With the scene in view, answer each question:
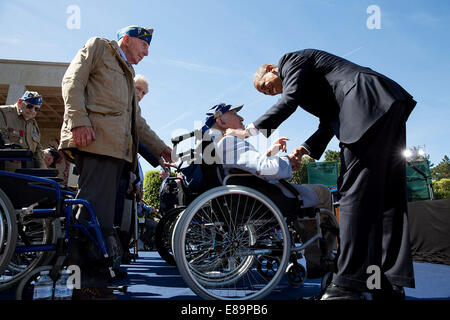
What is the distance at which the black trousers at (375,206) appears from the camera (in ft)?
4.45

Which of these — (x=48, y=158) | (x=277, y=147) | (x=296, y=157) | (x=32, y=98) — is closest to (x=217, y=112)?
(x=277, y=147)

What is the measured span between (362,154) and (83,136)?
4.89 feet

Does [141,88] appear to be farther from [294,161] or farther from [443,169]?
[443,169]

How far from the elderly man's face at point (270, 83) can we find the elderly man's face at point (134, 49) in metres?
0.87

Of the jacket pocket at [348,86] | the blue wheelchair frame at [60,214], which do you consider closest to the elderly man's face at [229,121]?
the jacket pocket at [348,86]

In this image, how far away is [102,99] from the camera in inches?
72.2

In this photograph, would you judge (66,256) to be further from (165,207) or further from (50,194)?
(165,207)

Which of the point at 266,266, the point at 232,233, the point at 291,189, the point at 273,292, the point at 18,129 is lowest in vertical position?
the point at 273,292

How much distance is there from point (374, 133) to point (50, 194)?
1734 mm

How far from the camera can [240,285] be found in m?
2.24

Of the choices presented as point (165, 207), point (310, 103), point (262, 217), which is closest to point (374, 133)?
point (310, 103)

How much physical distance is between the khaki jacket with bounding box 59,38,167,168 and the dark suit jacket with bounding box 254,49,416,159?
33.3 inches

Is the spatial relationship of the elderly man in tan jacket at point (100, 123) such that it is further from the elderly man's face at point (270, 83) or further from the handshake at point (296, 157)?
the handshake at point (296, 157)
